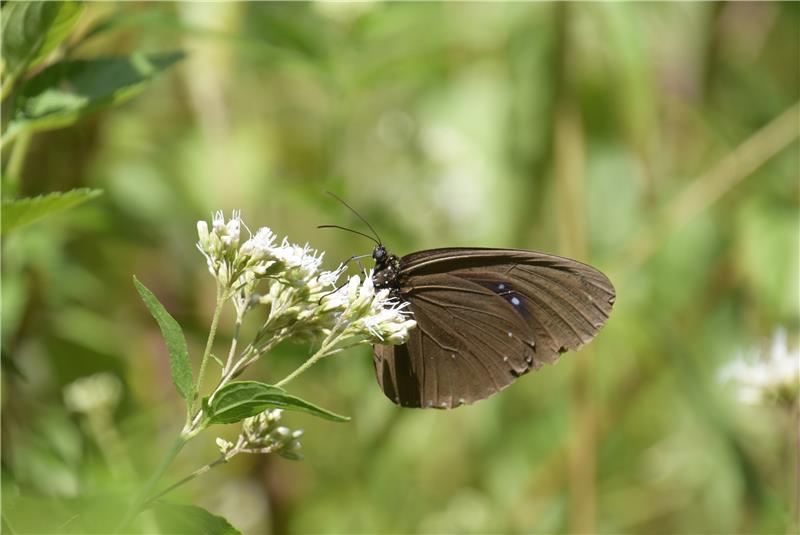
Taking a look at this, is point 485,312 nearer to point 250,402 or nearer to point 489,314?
Answer: point 489,314

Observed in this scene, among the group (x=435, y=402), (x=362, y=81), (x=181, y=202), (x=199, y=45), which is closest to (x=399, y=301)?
(x=435, y=402)

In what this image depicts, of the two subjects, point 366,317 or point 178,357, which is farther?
point 366,317

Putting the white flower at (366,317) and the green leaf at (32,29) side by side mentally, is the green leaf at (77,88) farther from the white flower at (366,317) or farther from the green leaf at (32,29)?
the white flower at (366,317)

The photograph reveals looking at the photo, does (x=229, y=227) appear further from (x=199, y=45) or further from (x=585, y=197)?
(x=585, y=197)

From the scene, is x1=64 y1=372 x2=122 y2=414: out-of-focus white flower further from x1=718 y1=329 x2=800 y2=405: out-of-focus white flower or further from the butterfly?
x1=718 y1=329 x2=800 y2=405: out-of-focus white flower

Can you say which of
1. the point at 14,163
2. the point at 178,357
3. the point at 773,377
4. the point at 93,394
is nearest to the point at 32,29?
the point at 14,163
